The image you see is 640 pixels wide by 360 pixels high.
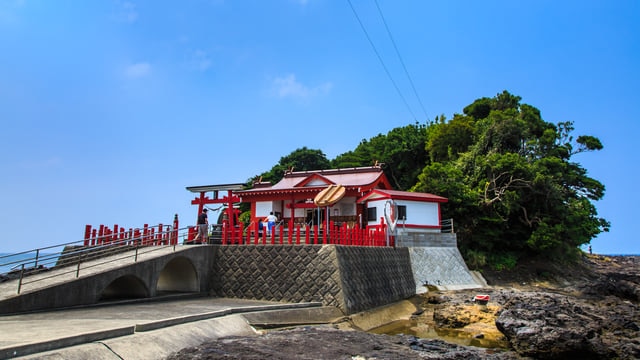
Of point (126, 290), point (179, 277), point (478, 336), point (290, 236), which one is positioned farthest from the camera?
point (179, 277)

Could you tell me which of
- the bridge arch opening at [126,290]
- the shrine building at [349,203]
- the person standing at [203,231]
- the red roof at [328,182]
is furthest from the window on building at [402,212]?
the bridge arch opening at [126,290]

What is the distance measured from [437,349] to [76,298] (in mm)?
9018

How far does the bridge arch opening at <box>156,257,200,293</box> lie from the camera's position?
46.2 ft

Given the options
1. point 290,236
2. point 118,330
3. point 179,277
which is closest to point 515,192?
point 290,236

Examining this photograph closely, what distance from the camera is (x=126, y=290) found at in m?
13.2

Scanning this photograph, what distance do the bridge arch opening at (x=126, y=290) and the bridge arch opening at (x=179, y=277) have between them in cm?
144

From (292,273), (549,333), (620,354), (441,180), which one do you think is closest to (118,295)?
(292,273)

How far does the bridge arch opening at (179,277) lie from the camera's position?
46.2ft

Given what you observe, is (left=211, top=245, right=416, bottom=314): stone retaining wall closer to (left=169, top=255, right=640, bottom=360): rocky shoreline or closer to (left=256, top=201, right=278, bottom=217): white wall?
(left=169, top=255, right=640, bottom=360): rocky shoreline

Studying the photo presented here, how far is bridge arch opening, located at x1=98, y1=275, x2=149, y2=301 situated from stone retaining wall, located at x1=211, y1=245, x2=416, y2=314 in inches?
99.1

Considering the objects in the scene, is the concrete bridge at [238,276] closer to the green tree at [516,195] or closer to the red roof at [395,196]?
the red roof at [395,196]

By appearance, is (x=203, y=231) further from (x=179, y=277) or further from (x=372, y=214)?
(x=372, y=214)

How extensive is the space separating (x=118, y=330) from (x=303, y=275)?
672cm

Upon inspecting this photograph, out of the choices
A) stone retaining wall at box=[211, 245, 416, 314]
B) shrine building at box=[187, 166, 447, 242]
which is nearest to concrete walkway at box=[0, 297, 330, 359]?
stone retaining wall at box=[211, 245, 416, 314]
